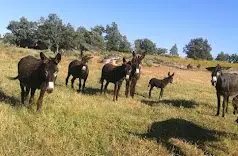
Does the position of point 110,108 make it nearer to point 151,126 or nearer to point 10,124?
point 151,126

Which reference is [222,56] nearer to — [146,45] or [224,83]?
[146,45]

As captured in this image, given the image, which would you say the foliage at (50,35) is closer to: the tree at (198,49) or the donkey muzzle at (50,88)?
the tree at (198,49)

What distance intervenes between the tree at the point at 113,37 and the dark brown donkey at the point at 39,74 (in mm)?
135592

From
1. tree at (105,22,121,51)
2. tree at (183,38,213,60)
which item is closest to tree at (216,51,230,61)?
tree at (183,38,213,60)

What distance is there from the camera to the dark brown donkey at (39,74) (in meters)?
12.5

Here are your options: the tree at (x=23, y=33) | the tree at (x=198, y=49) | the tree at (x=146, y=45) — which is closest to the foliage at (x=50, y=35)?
the tree at (x=23, y=33)

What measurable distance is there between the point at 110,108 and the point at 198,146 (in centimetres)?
457

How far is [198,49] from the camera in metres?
184

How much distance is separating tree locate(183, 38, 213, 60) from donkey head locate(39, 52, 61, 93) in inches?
6652

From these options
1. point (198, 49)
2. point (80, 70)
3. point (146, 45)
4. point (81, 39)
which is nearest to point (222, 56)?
point (198, 49)

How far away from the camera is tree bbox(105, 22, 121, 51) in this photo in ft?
504

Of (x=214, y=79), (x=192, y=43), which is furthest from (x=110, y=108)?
(x=192, y=43)

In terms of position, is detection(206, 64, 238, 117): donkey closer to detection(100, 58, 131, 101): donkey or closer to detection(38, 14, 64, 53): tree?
detection(100, 58, 131, 101): donkey

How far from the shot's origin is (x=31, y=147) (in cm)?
933
